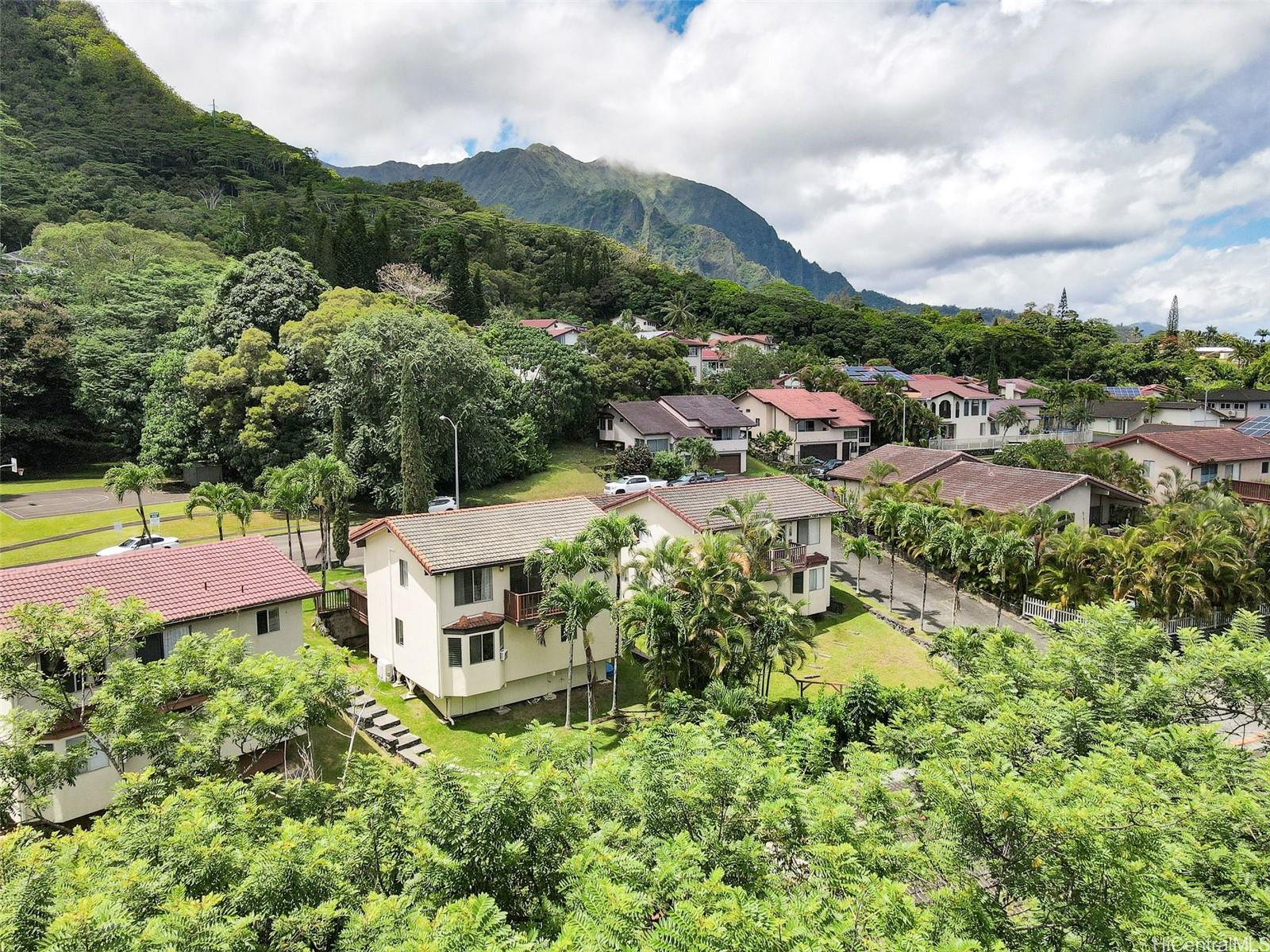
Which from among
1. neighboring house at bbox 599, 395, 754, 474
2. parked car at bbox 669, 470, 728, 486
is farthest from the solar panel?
parked car at bbox 669, 470, 728, 486

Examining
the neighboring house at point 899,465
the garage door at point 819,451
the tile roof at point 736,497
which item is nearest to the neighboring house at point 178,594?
the tile roof at point 736,497

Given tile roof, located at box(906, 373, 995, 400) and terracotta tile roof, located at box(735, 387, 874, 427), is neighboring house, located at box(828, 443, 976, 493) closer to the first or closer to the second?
terracotta tile roof, located at box(735, 387, 874, 427)

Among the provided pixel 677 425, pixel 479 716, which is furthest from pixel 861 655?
pixel 677 425

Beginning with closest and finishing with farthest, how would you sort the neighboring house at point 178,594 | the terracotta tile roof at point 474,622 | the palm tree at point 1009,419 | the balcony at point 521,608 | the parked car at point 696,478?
the neighboring house at point 178,594 < the terracotta tile roof at point 474,622 < the balcony at point 521,608 < the parked car at point 696,478 < the palm tree at point 1009,419

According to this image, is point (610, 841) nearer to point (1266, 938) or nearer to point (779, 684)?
point (1266, 938)

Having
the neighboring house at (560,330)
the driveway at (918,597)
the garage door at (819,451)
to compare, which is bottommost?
the driveway at (918,597)

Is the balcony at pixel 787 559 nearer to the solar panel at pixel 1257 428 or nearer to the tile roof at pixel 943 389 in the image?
the tile roof at pixel 943 389
